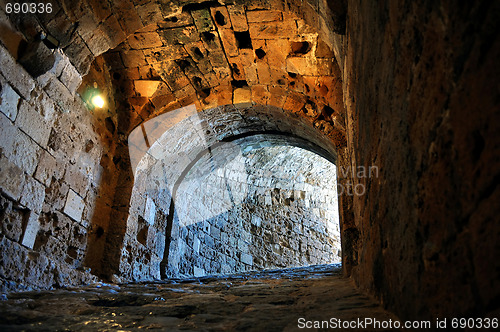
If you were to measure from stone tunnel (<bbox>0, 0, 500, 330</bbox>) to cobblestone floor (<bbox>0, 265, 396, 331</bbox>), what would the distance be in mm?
145

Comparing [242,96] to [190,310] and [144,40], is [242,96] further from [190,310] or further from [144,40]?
[190,310]

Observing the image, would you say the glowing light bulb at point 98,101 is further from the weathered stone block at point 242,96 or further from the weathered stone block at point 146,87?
the weathered stone block at point 242,96

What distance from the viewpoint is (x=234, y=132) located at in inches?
247

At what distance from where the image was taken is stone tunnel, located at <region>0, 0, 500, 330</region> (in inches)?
41.2

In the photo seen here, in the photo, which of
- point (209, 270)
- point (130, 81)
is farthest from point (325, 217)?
point (130, 81)

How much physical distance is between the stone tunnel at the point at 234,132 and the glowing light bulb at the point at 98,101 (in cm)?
11

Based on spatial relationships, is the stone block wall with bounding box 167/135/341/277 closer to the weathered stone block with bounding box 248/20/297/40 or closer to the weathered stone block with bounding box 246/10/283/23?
the weathered stone block with bounding box 248/20/297/40

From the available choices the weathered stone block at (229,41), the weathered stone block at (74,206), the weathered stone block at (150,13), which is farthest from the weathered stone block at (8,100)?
the weathered stone block at (229,41)

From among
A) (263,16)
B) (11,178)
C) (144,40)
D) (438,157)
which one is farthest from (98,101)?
(438,157)

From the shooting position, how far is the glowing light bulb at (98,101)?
16.6ft

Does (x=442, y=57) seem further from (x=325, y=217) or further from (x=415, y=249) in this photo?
(x=325, y=217)

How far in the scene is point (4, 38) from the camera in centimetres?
354

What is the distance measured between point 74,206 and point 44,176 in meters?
0.63

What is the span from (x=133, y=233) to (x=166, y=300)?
8.86 ft
